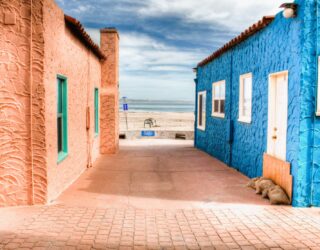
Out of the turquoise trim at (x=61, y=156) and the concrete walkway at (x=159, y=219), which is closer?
the concrete walkway at (x=159, y=219)

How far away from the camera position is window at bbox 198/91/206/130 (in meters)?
15.9

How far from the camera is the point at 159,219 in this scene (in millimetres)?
5828

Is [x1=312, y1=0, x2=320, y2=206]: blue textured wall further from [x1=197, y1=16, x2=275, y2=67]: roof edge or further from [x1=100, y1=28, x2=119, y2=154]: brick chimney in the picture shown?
[x1=100, y1=28, x2=119, y2=154]: brick chimney

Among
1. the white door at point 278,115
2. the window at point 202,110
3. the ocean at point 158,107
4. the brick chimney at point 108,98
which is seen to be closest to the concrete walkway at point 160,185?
the white door at point 278,115

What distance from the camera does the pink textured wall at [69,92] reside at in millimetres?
6660

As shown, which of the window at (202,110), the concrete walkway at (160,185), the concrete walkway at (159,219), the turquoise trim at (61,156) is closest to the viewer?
the concrete walkway at (159,219)

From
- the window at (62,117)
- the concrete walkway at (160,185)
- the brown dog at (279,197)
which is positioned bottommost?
the concrete walkway at (160,185)

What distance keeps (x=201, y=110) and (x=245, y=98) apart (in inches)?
266

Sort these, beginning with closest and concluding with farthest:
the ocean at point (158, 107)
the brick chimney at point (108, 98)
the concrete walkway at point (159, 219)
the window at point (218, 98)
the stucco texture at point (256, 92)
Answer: the concrete walkway at point (159, 219) → the stucco texture at point (256, 92) → the window at point (218, 98) → the brick chimney at point (108, 98) → the ocean at point (158, 107)

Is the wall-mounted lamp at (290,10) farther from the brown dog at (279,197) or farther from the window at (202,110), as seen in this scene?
the window at (202,110)

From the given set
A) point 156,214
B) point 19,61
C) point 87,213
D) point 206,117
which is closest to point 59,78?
point 19,61

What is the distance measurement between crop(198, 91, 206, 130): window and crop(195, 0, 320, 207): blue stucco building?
305cm

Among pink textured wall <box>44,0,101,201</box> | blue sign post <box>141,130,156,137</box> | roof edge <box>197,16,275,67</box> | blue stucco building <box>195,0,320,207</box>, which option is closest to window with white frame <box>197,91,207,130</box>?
roof edge <box>197,16,275,67</box>

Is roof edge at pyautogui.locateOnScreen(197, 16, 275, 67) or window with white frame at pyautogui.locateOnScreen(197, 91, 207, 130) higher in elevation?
roof edge at pyautogui.locateOnScreen(197, 16, 275, 67)
